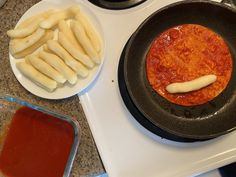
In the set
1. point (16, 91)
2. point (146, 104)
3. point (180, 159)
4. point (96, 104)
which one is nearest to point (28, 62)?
point (16, 91)

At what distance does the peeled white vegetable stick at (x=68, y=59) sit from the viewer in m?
0.76

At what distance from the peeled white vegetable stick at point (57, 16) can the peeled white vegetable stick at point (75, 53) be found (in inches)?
1.6

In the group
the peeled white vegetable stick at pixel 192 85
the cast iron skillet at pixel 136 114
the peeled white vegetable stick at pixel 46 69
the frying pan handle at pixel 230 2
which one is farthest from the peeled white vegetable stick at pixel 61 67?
the frying pan handle at pixel 230 2

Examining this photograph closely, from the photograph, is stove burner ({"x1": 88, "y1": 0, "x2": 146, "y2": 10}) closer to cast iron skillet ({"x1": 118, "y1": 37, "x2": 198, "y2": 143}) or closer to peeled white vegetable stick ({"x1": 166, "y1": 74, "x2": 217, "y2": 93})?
cast iron skillet ({"x1": 118, "y1": 37, "x2": 198, "y2": 143})

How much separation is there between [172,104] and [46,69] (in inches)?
11.4

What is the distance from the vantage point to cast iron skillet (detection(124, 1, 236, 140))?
2.56ft

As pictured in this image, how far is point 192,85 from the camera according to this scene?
77cm

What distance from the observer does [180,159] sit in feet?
2.51

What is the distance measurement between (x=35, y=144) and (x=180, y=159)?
0.31 metres

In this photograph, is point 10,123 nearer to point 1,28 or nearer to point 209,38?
point 1,28

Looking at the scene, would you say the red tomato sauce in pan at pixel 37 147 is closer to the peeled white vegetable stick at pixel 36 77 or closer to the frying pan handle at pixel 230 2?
the peeled white vegetable stick at pixel 36 77

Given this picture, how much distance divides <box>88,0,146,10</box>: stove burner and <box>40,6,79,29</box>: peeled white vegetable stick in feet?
0.24

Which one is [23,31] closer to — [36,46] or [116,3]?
[36,46]

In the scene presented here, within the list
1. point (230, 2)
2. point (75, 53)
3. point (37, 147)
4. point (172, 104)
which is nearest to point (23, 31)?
point (75, 53)
